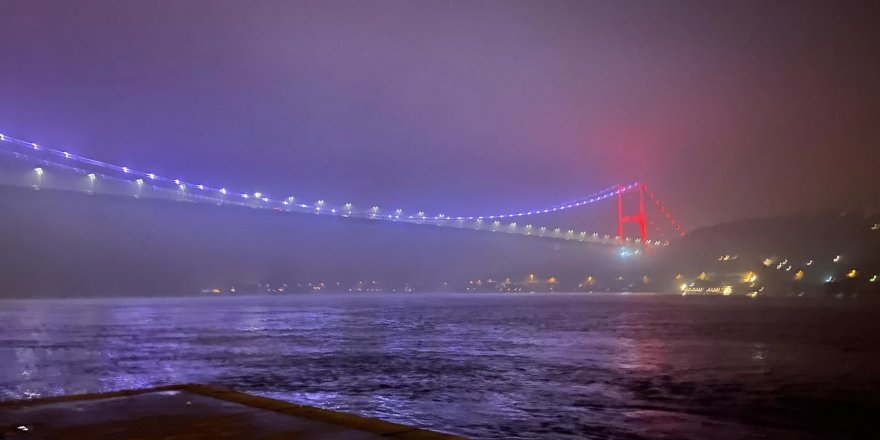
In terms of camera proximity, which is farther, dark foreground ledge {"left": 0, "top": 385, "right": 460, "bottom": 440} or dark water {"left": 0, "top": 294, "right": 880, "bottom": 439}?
dark water {"left": 0, "top": 294, "right": 880, "bottom": 439}

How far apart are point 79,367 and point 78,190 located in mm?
35269

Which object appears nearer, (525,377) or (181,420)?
(181,420)

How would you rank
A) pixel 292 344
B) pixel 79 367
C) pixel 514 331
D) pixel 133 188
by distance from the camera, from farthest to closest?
pixel 133 188
pixel 514 331
pixel 292 344
pixel 79 367

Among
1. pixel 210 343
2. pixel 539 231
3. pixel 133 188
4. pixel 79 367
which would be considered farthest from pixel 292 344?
pixel 539 231

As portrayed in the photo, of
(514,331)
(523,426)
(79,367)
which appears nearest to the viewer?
(523,426)

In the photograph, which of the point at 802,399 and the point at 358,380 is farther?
the point at 358,380

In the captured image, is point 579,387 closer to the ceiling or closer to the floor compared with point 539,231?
closer to the floor

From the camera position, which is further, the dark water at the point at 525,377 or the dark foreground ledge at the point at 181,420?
the dark water at the point at 525,377

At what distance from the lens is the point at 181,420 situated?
5.76m

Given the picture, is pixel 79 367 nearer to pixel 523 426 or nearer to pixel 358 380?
pixel 358 380

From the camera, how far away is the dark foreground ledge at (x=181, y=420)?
5223mm

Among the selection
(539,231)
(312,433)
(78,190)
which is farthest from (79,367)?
(539,231)

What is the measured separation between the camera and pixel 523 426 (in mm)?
7566

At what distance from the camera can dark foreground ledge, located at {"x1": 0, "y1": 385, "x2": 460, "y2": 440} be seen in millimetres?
5223
